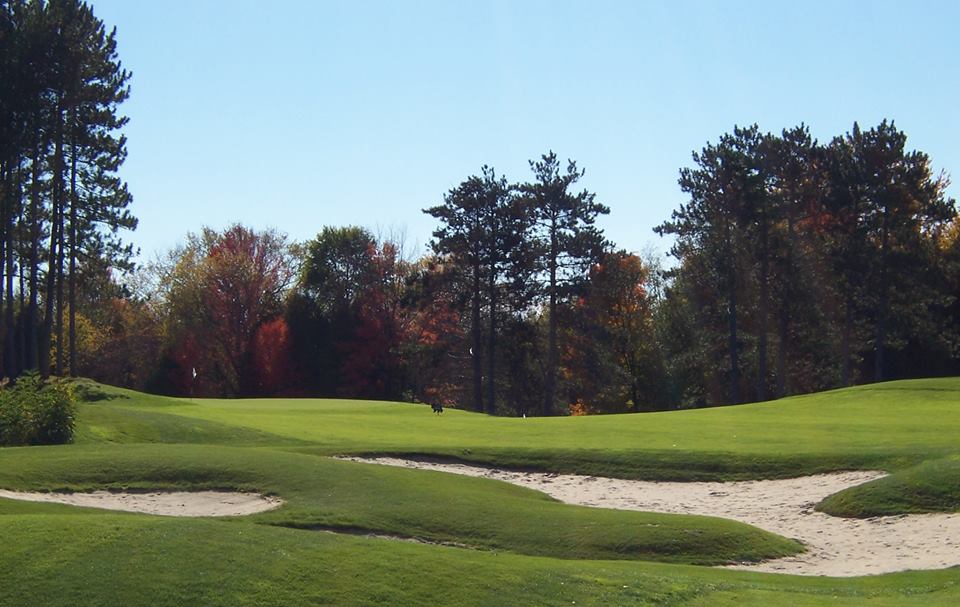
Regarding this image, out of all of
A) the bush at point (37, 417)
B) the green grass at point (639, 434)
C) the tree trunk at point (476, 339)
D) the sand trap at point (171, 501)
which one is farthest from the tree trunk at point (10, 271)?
the sand trap at point (171, 501)

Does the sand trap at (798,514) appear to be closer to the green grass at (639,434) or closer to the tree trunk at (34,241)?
the green grass at (639,434)

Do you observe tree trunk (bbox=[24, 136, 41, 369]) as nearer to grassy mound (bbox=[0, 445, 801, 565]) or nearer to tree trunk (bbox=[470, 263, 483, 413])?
tree trunk (bbox=[470, 263, 483, 413])

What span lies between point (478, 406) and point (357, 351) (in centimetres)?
1527

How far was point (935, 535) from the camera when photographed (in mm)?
19375

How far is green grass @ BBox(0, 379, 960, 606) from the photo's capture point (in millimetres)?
12492

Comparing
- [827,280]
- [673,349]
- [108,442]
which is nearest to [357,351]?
[673,349]

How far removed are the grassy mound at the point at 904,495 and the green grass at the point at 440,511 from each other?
49 millimetres

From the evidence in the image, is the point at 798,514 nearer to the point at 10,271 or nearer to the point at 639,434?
the point at 639,434

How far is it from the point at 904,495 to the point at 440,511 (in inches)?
381

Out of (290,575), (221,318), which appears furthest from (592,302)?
(290,575)

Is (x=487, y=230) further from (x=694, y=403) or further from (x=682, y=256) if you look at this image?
(x=694, y=403)

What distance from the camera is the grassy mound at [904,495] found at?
2119 cm

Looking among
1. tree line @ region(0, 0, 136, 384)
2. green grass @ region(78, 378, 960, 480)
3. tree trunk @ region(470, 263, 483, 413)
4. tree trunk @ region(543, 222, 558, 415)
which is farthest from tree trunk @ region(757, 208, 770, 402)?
tree line @ region(0, 0, 136, 384)

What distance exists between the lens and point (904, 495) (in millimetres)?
21641
